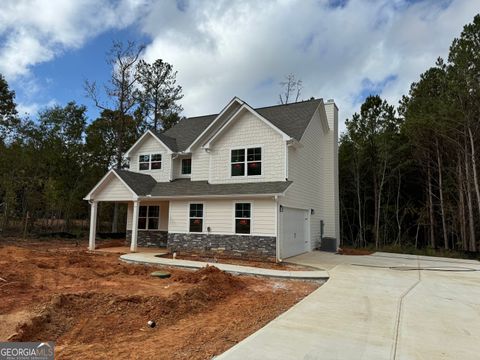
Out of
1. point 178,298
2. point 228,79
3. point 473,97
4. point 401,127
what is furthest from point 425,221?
point 178,298

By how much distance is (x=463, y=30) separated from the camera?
16.0m

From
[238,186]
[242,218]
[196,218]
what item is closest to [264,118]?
[238,186]

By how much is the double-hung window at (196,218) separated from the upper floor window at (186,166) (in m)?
2.93

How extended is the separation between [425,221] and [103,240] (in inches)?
848

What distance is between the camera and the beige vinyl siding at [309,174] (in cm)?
1396

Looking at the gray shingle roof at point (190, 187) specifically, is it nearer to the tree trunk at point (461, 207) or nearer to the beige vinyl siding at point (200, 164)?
the beige vinyl siding at point (200, 164)

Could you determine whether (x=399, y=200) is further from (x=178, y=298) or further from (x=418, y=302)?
(x=178, y=298)

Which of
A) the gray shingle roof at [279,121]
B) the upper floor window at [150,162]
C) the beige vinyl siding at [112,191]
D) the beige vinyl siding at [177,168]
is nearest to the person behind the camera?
the gray shingle roof at [279,121]

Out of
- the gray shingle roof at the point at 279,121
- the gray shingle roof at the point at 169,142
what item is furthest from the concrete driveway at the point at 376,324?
the gray shingle roof at the point at 169,142

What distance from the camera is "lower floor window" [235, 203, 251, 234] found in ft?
43.2

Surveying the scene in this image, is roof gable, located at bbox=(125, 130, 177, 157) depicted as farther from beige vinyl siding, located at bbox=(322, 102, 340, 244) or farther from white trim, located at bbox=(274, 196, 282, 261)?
beige vinyl siding, located at bbox=(322, 102, 340, 244)

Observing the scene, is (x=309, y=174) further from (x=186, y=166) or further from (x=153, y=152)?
(x=153, y=152)

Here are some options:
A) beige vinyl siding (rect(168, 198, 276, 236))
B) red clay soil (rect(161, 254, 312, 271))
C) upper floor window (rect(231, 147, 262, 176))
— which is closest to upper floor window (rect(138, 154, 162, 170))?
beige vinyl siding (rect(168, 198, 276, 236))

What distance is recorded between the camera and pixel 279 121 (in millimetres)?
16156
